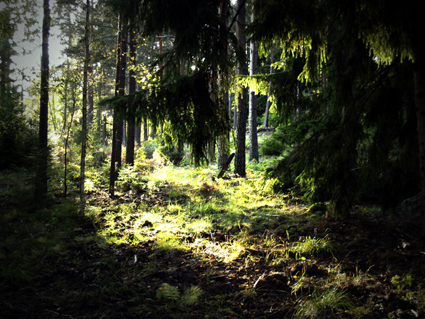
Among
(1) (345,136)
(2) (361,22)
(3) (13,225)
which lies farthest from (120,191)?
(2) (361,22)

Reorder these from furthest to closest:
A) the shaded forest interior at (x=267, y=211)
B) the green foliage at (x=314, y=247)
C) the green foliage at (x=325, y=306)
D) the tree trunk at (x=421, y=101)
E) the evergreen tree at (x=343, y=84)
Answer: the green foliage at (x=314, y=247) < the tree trunk at (x=421, y=101) < the shaded forest interior at (x=267, y=211) < the evergreen tree at (x=343, y=84) < the green foliage at (x=325, y=306)

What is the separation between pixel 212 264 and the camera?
4.10 m

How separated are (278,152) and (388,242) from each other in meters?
11.6

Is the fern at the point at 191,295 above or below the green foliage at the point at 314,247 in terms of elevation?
below

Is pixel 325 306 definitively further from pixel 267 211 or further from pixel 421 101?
pixel 267 211

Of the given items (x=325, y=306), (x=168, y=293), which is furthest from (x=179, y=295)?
(x=325, y=306)

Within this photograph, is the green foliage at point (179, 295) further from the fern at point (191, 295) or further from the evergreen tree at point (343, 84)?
the evergreen tree at point (343, 84)

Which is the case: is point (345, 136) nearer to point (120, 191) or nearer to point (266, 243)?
point (266, 243)

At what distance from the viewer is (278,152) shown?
15.1 meters

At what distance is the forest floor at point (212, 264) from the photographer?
284cm

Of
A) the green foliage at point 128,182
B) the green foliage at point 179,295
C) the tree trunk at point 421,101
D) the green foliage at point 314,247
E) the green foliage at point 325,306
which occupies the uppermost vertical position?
the tree trunk at point 421,101

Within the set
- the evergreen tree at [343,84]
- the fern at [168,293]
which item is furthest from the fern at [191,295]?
the evergreen tree at [343,84]

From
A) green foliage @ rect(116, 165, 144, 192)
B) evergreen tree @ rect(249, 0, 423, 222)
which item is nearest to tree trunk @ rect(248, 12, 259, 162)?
green foliage @ rect(116, 165, 144, 192)

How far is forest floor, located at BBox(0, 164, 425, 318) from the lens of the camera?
2.84 metres
